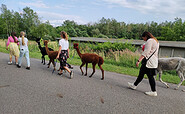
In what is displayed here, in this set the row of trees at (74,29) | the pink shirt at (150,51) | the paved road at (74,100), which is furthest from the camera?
the row of trees at (74,29)

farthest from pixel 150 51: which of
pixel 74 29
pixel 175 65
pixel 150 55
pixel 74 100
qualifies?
pixel 74 29

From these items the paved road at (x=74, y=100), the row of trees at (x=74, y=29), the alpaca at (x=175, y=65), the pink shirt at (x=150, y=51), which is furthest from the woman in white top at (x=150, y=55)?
the row of trees at (x=74, y=29)

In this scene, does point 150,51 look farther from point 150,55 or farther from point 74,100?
point 74,100

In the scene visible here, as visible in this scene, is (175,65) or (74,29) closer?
(175,65)

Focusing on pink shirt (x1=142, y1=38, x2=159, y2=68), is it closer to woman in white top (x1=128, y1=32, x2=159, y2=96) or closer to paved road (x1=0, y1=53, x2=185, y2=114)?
woman in white top (x1=128, y1=32, x2=159, y2=96)

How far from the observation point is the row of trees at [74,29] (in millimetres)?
49606

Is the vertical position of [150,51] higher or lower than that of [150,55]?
higher

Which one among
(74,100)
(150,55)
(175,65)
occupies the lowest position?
(74,100)

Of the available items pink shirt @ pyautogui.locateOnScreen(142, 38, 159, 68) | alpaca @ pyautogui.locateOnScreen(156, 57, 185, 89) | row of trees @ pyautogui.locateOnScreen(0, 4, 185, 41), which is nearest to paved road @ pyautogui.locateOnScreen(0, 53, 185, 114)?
alpaca @ pyautogui.locateOnScreen(156, 57, 185, 89)

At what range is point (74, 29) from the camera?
60406 millimetres

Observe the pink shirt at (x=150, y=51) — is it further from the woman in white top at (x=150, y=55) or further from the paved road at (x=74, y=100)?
the paved road at (x=74, y=100)

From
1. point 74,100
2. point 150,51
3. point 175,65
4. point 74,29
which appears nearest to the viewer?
point 74,100

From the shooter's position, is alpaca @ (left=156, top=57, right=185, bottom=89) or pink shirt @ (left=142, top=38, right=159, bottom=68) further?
alpaca @ (left=156, top=57, right=185, bottom=89)

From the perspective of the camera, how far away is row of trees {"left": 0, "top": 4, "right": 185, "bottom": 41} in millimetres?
49606
